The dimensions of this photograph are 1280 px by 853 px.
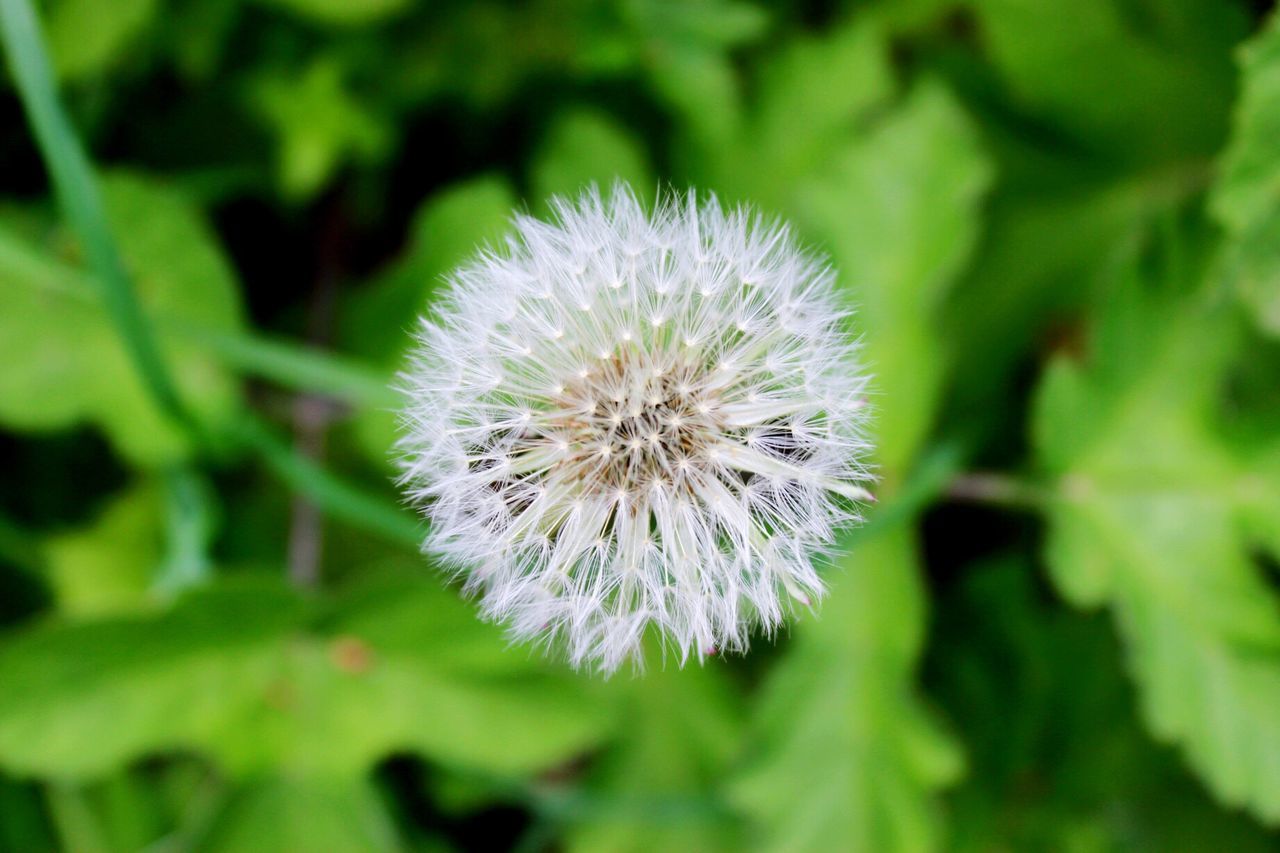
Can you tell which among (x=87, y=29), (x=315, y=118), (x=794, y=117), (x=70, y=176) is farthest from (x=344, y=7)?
(x=794, y=117)

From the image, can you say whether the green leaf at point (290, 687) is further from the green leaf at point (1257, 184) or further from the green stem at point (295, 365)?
the green leaf at point (1257, 184)

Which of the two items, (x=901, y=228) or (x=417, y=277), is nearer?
(x=901, y=228)

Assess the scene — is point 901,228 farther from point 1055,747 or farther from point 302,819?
point 302,819

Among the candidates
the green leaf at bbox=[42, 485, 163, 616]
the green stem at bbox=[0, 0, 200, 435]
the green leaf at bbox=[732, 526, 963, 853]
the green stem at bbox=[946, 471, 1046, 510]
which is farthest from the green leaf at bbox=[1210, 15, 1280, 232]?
the green leaf at bbox=[42, 485, 163, 616]

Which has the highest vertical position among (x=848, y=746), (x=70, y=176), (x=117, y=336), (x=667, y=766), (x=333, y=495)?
(x=70, y=176)

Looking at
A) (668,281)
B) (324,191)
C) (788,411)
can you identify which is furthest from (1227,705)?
(324,191)

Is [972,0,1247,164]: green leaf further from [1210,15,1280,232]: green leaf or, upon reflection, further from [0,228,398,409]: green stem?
[0,228,398,409]: green stem
